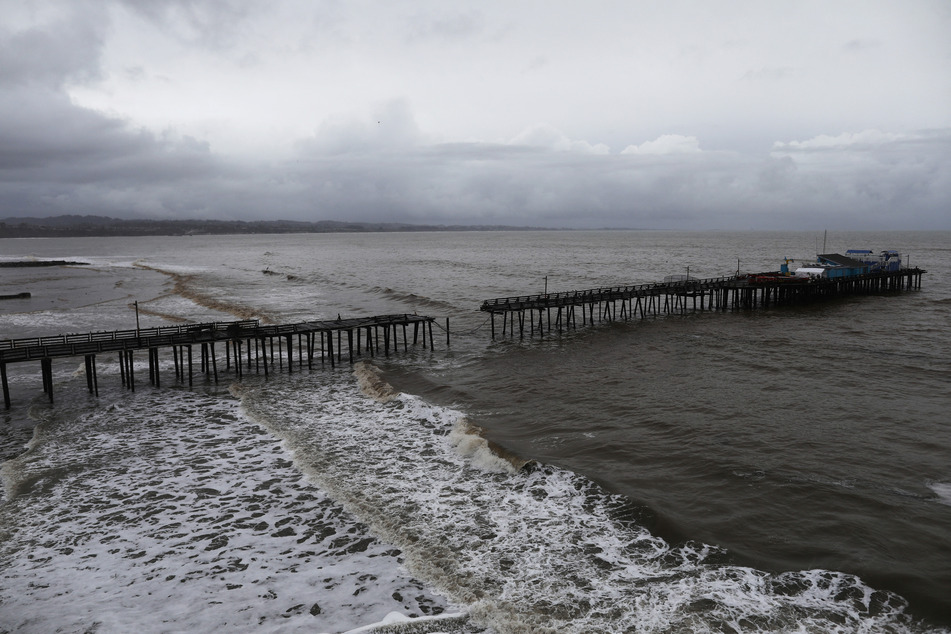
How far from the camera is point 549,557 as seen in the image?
15.5m

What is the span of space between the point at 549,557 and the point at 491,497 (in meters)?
3.76

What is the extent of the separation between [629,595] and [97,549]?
14262 mm

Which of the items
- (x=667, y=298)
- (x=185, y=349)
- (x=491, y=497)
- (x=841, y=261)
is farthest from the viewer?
(x=841, y=261)

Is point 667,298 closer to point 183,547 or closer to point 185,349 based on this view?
point 185,349

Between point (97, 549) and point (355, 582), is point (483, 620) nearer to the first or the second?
point (355, 582)

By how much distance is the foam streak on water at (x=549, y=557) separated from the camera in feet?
43.1

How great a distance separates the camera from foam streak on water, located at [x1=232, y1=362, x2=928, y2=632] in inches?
518

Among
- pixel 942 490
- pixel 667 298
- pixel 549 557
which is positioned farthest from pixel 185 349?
pixel 942 490

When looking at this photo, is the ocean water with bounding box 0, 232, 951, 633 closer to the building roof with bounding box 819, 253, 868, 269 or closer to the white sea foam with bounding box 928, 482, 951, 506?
the white sea foam with bounding box 928, 482, 951, 506

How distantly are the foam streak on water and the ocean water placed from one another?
2.8 inches

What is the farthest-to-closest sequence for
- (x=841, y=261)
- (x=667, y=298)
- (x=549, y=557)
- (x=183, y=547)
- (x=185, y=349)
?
1. (x=841, y=261)
2. (x=667, y=298)
3. (x=185, y=349)
4. (x=183, y=547)
5. (x=549, y=557)

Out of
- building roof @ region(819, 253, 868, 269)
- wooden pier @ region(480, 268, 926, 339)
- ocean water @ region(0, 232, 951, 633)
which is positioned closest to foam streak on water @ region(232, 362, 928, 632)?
ocean water @ region(0, 232, 951, 633)

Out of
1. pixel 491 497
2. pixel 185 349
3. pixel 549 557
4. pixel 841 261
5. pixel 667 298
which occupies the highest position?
pixel 841 261

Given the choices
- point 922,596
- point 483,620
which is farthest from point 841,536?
point 483,620
